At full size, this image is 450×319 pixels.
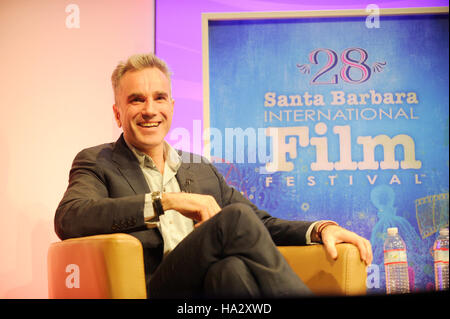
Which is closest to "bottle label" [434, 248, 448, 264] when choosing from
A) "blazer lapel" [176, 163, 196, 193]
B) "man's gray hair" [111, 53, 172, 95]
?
"blazer lapel" [176, 163, 196, 193]

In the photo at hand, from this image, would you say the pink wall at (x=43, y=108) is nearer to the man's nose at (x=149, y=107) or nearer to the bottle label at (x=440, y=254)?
the man's nose at (x=149, y=107)

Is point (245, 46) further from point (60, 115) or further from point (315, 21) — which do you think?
point (60, 115)

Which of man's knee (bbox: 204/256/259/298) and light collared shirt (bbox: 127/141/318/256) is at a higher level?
light collared shirt (bbox: 127/141/318/256)

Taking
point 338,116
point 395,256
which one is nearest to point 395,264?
point 395,256

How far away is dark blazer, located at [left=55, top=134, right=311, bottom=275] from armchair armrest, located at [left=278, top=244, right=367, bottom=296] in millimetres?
62

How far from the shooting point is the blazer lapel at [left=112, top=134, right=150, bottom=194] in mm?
1965

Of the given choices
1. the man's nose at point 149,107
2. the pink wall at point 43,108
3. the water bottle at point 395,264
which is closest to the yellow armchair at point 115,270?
the man's nose at point 149,107

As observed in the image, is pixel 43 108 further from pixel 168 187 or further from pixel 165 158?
pixel 168 187

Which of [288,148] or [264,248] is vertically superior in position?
[288,148]

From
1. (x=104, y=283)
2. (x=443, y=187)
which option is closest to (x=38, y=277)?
(x=104, y=283)

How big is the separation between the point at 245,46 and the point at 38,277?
5.90ft

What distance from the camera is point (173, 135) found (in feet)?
9.26

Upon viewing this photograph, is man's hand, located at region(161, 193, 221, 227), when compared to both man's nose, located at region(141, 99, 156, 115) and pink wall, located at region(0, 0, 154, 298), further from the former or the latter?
pink wall, located at region(0, 0, 154, 298)

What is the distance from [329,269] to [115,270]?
77cm
